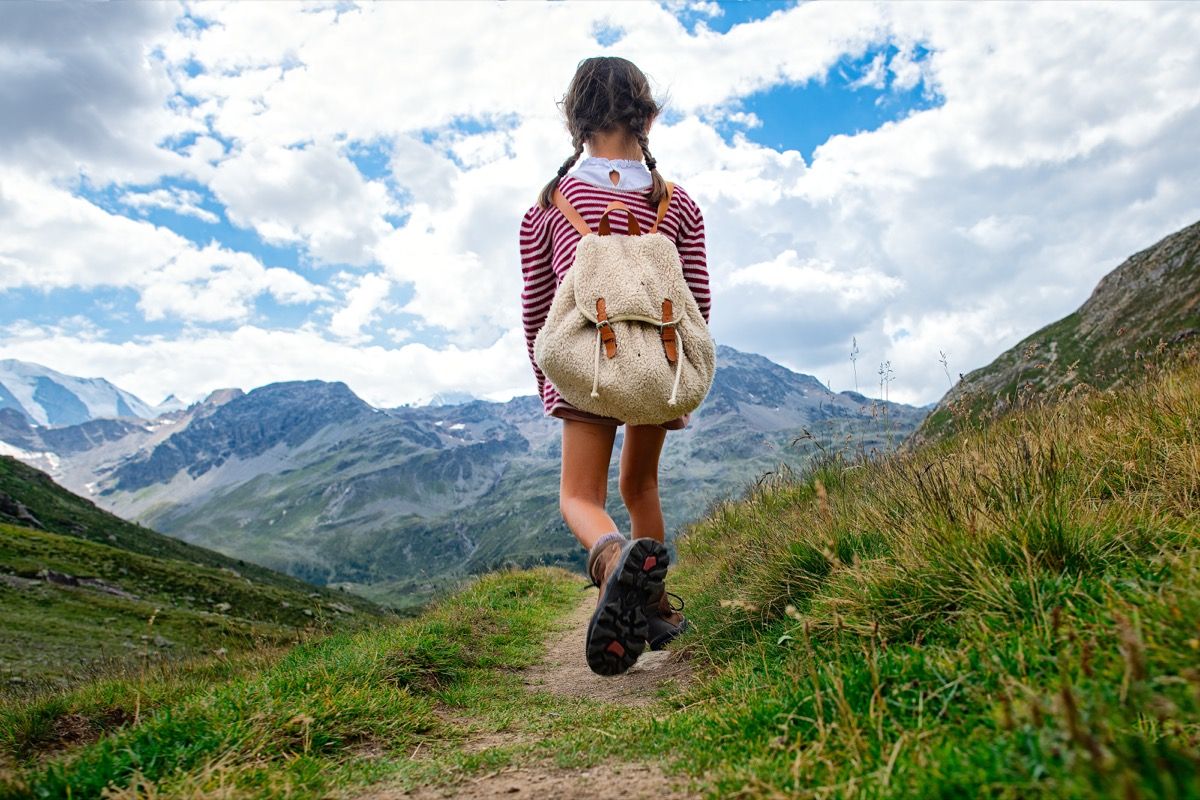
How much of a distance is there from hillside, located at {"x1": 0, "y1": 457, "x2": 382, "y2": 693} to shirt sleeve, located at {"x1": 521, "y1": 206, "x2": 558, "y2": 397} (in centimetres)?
490

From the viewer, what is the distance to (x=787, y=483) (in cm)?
907

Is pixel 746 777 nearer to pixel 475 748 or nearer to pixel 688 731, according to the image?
pixel 688 731

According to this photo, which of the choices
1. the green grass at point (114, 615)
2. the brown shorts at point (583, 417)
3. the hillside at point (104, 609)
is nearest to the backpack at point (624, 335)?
the brown shorts at point (583, 417)

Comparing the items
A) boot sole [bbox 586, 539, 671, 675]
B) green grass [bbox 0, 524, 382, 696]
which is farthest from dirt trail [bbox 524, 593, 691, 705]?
green grass [bbox 0, 524, 382, 696]

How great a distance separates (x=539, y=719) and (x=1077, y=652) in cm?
277

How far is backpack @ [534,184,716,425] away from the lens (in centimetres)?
376

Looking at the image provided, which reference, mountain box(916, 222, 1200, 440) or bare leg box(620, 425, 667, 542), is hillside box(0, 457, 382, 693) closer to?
bare leg box(620, 425, 667, 542)

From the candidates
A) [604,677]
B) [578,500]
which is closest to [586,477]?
[578,500]

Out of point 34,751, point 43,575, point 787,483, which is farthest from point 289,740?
point 43,575

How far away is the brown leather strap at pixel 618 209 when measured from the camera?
411cm

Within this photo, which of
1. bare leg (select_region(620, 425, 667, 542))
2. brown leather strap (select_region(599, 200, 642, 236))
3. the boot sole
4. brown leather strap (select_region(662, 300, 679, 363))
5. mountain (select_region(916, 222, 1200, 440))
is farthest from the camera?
mountain (select_region(916, 222, 1200, 440))

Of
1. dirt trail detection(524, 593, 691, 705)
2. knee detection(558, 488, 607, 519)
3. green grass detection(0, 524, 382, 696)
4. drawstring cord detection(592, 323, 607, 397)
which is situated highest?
drawstring cord detection(592, 323, 607, 397)

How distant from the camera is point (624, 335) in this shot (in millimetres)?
3793

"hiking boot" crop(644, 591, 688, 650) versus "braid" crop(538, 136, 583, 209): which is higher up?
"braid" crop(538, 136, 583, 209)
